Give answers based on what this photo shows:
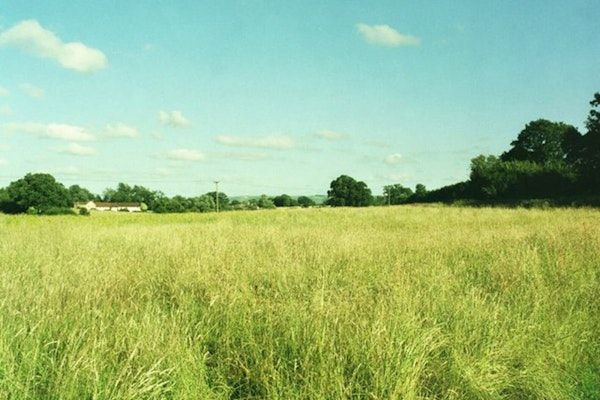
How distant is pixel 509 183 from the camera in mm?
42594

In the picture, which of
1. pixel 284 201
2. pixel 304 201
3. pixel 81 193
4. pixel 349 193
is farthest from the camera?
pixel 81 193

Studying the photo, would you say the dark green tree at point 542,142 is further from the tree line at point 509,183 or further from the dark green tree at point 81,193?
the dark green tree at point 81,193

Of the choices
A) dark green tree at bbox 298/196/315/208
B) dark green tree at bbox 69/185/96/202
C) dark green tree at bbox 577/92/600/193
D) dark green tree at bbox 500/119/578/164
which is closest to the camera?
dark green tree at bbox 577/92/600/193

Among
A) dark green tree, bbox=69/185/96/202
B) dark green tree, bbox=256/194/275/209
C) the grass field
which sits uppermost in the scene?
dark green tree, bbox=69/185/96/202

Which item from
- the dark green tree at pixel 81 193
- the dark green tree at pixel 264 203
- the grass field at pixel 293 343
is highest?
the dark green tree at pixel 81 193

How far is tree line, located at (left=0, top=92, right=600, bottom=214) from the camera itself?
36.3m

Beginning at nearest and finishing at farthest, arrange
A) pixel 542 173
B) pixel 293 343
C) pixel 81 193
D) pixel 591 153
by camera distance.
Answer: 1. pixel 293 343
2. pixel 591 153
3. pixel 542 173
4. pixel 81 193

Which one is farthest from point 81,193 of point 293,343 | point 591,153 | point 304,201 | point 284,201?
point 293,343

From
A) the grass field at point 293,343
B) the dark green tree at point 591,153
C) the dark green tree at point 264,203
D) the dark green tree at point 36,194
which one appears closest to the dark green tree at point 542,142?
the dark green tree at point 591,153

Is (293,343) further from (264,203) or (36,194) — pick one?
(264,203)

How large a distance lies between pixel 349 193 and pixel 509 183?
5372 cm

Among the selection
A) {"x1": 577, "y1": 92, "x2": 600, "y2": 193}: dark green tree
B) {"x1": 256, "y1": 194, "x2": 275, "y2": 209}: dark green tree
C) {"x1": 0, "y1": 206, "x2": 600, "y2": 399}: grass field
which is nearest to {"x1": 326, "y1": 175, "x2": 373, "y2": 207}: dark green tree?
{"x1": 256, "y1": 194, "x2": 275, "y2": 209}: dark green tree

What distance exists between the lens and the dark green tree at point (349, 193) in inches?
3738

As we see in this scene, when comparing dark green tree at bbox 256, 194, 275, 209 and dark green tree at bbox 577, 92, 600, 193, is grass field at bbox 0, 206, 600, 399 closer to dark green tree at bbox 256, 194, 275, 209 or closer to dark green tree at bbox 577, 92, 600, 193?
dark green tree at bbox 577, 92, 600, 193
